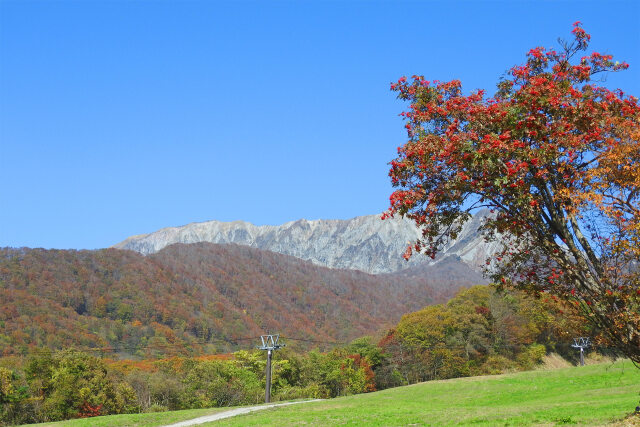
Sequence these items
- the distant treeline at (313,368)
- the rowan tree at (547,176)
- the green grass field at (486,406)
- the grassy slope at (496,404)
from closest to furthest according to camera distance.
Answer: the rowan tree at (547,176) < the green grass field at (486,406) < the grassy slope at (496,404) < the distant treeline at (313,368)

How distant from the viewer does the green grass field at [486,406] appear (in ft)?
65.7

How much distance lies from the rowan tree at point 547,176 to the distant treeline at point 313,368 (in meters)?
52.3

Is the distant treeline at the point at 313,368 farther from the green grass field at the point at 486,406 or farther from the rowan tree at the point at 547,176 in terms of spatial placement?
the rowan tree at the point at 547,176

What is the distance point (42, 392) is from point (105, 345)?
75.7 m

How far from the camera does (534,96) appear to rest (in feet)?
40.6

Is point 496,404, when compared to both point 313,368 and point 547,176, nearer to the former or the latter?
point 547,176

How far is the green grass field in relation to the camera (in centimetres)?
2002

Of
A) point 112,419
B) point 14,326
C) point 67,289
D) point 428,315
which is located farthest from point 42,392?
point 67,289

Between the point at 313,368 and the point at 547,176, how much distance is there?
248 ft

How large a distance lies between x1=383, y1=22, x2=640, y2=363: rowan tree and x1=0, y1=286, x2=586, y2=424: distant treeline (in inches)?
2061

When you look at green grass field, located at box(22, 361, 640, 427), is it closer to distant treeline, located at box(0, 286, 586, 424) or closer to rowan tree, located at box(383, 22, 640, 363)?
A: rowan tree, located at box(383, 22, 640, 363)

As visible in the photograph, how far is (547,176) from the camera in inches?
501

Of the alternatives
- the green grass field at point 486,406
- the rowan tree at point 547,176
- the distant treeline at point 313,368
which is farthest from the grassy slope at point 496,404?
the distant treeline at point 313,368

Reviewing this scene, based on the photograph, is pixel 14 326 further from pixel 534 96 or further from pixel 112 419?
pixel 534 96
